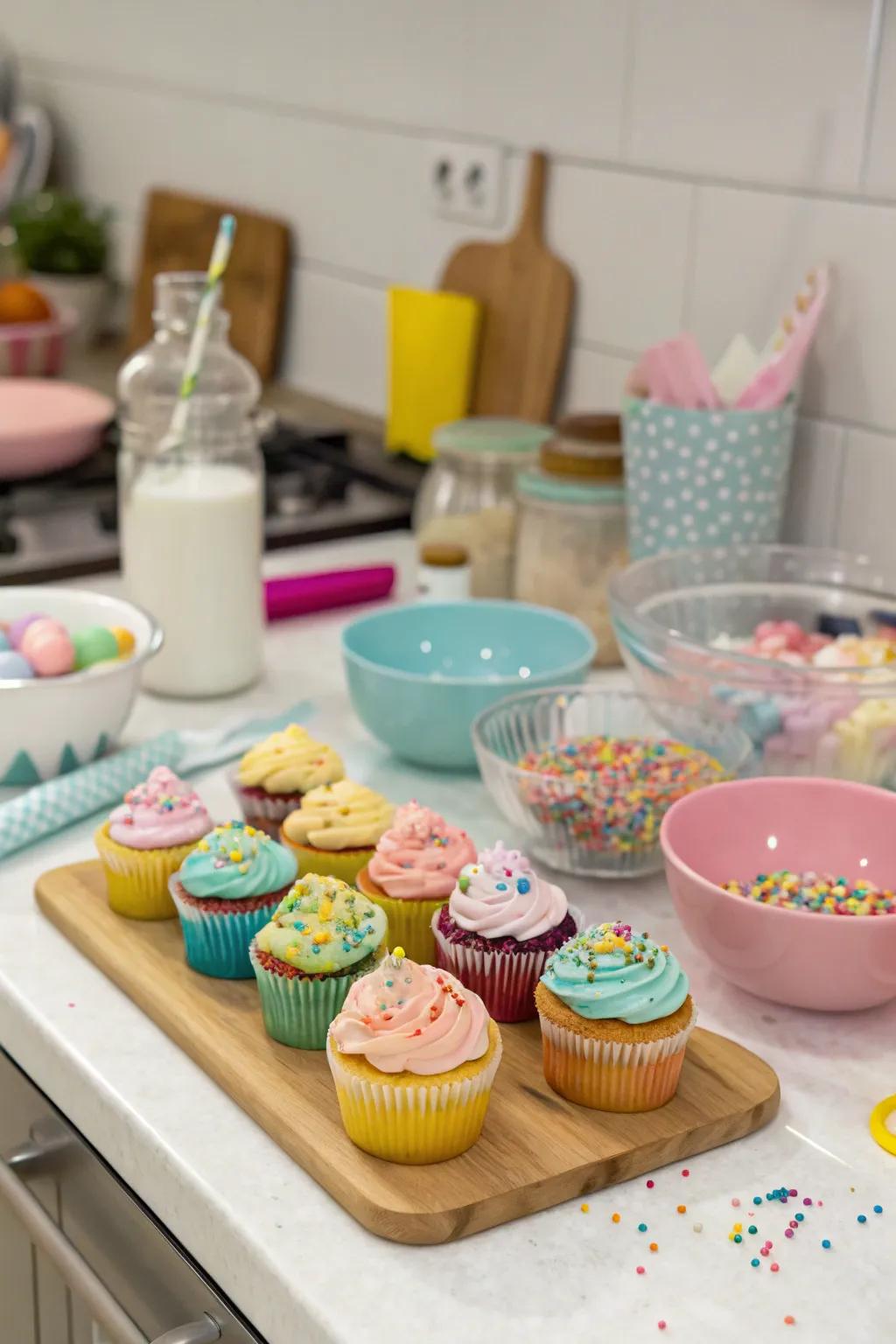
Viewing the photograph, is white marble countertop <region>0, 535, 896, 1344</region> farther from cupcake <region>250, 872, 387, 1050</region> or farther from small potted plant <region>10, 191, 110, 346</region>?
small potted plant <region>10, 191, 110, 346</region>

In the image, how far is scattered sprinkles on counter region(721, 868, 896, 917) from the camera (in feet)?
3.30

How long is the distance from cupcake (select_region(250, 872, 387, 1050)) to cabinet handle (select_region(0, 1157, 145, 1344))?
0.17m

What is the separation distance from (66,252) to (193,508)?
1.37 meters

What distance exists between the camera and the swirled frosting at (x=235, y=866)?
Answer: 40.8 inches

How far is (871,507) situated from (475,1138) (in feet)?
2.85

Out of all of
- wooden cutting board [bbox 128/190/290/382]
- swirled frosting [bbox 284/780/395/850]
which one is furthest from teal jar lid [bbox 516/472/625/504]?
wooden cutting board [bbox 128/190/290/382]

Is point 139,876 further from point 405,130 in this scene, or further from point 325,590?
point 405,130

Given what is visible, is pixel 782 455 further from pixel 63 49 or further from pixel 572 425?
pixel 63 49

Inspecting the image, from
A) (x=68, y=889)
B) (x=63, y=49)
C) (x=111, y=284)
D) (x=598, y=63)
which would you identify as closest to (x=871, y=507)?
(x=598, y=63)

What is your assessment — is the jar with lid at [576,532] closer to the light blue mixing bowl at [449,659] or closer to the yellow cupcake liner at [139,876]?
the light blue mixing bowl at [449,659]

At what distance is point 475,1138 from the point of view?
0.88 metres

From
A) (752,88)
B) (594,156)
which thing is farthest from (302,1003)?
(594,156)

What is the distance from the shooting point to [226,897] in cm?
104

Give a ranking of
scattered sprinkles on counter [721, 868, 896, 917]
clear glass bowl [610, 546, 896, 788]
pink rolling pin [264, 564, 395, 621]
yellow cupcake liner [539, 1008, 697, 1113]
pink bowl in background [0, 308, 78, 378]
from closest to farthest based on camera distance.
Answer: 1. yellow cupcake liner [539, 1008, 697, 1113]
2. scattered sprinkles on counter [721, 868, 896, 917]
3. clear glass bowl [610, 546, 896, 788]
4. pink rolling pin [264, 564, 395, 621]
5. pink bowl in background [0, 308, 78, 378]
